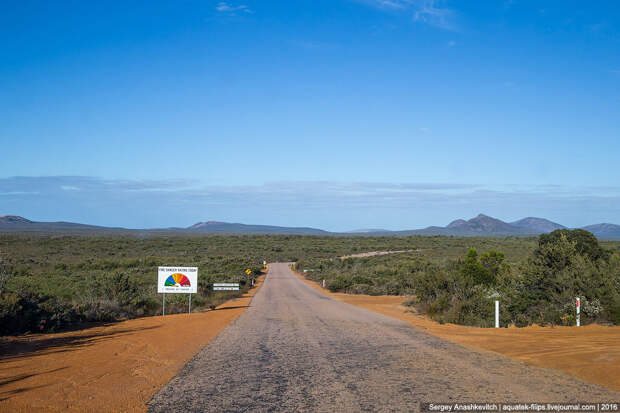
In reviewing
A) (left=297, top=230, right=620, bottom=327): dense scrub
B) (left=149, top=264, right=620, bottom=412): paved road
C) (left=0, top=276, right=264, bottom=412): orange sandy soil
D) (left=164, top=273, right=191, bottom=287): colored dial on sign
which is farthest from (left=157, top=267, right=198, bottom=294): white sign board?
(left=297, top=230, right=620, bottom=327): dense scrub

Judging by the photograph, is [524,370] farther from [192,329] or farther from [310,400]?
[192,329]

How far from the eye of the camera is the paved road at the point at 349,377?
6.43 metres

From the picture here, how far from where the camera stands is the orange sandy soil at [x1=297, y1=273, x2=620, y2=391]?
8094mm

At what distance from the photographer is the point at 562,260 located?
1683cm

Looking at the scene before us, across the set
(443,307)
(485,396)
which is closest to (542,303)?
(443,307)

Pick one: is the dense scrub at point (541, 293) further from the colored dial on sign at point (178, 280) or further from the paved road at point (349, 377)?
the colored dial on sign at point (178, 280)

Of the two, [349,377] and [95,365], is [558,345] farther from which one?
[95,365]

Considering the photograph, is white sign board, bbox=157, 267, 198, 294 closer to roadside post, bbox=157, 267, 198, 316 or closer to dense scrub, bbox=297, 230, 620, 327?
roadside post, bbox=157, 267, 198, 316

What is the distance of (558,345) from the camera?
1061 cm

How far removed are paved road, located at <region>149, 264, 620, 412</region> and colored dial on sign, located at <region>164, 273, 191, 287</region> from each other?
6.55 metres

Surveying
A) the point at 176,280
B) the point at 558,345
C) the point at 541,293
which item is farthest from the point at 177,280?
the point at 558,345

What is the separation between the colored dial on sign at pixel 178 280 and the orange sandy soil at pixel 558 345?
9009 mm

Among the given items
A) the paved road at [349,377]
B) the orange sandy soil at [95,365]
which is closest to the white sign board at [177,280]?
the orange sandy soil at [95,365]

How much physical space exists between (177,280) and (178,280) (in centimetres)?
4
